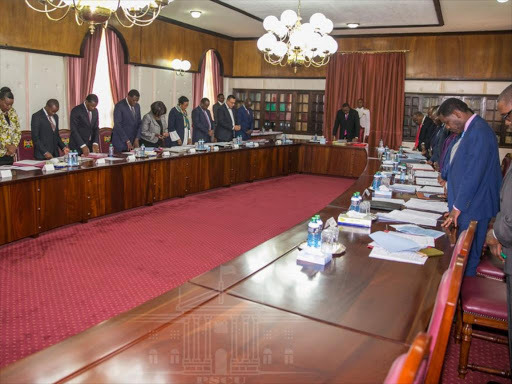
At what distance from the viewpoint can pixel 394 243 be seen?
8.39ft

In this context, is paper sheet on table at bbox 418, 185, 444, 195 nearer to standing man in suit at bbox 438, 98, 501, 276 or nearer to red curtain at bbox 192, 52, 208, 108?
standing man in suit at bbox 438, 98, 501, 276

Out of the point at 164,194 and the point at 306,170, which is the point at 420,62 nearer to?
the point at 306,170

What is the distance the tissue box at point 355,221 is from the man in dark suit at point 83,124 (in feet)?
15.0

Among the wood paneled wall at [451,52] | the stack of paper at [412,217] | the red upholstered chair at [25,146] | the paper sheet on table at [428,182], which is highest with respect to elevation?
the wood paneled wall at [451,52]

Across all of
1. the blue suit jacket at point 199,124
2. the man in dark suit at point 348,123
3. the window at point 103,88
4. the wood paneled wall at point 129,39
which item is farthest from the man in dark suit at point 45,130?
the man in dark suit at point 348,123

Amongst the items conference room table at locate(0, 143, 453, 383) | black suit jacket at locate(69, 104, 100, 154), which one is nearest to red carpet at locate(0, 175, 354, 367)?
black suit jacket at locate(69, 104, 100, 154)

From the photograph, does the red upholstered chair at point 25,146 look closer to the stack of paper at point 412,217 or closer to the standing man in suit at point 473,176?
the stack of paper at point 412,217

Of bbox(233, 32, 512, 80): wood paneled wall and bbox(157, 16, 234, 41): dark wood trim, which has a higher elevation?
bbox(157, 16, 234, 41): dark wood trim

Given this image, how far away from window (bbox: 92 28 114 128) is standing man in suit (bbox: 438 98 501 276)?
733 cm

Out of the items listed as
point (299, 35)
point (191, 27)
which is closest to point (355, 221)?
point (299, 35)

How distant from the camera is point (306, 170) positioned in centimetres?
1056

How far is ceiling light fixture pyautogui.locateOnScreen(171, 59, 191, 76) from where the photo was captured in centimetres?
1048

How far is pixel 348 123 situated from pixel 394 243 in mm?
8957

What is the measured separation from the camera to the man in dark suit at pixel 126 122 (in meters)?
7.23
